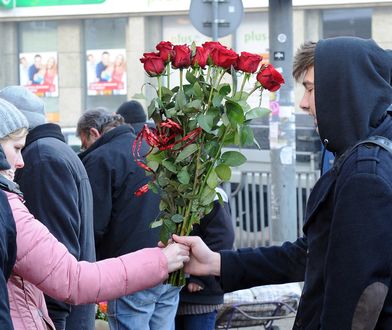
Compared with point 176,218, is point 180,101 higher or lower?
higher

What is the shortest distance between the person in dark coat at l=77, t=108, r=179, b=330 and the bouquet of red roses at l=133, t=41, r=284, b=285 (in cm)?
174

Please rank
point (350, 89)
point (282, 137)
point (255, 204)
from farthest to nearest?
point (255, 204) → point (282, 137) → point (350, 89)

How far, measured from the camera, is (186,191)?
3.34m

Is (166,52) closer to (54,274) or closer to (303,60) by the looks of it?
(303,60)

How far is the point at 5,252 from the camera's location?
2594mm

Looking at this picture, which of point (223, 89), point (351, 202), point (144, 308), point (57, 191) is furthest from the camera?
point (144, 308)

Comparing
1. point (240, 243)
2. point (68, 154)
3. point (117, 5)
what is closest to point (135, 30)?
point (117, 5)

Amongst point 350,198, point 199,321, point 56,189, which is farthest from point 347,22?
point 350,198

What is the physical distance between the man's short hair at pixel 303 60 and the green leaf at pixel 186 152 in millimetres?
459

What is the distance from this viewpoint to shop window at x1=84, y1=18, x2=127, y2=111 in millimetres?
20391

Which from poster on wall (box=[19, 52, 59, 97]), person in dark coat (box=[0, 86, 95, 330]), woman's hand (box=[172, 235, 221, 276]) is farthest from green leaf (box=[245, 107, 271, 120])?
poster on wall (box=[19, 52, 59, 97])

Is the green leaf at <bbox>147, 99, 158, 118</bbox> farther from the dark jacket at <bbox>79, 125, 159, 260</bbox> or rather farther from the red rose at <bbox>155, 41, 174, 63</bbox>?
the dark jacket at <bbox>79, 125, 159, 260</bbox>

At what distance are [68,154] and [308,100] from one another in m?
1.65

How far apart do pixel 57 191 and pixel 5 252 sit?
1516mm
